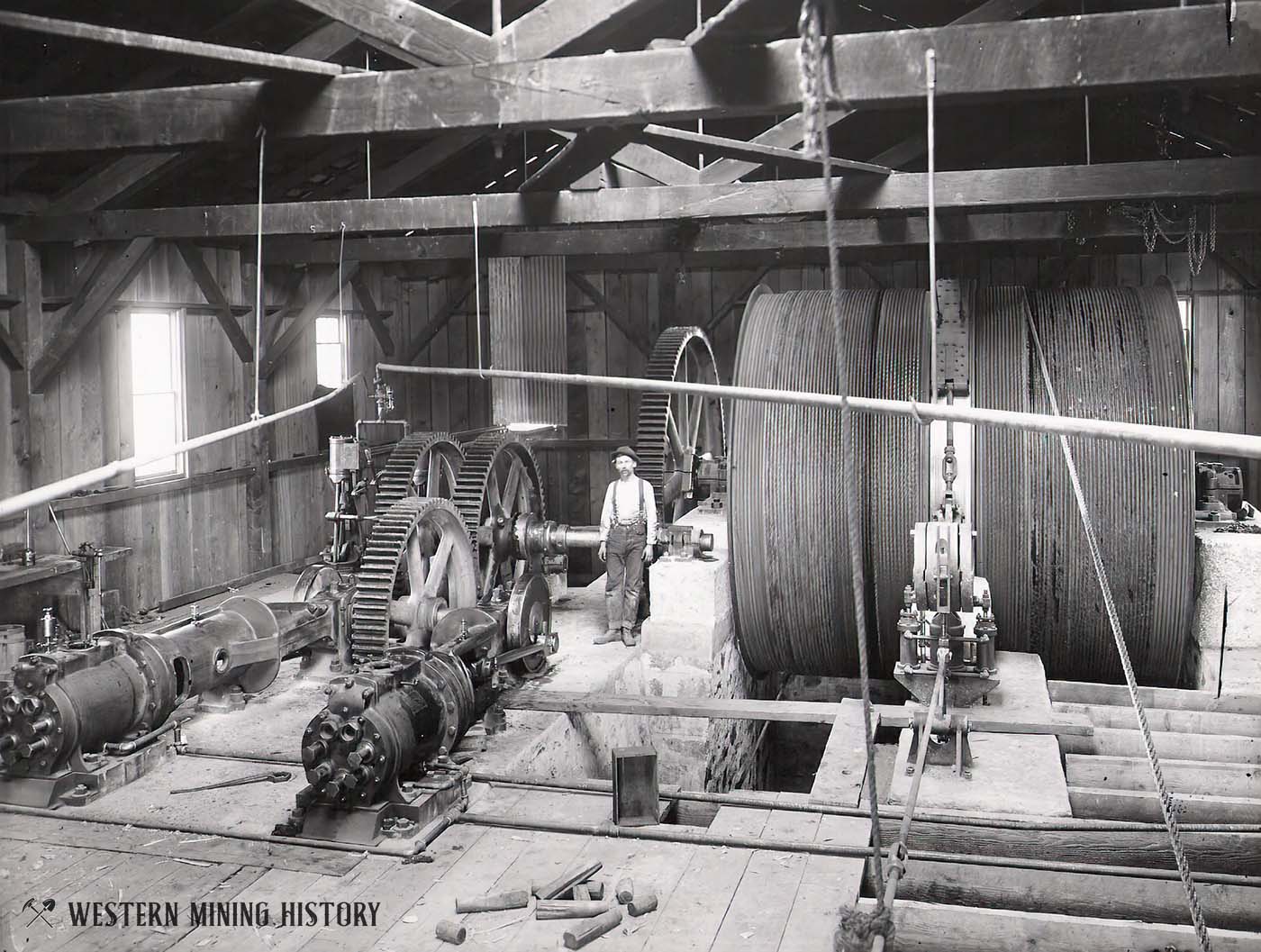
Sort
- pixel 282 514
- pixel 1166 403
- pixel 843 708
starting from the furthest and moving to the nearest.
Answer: pixel 282 514, pixel 1166 403, pixel 843 708

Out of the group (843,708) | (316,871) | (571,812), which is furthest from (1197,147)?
(316,871)

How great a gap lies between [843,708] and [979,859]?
2.07 m

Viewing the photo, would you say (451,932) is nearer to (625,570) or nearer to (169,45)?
(169,45)

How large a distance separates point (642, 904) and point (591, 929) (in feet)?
0.94

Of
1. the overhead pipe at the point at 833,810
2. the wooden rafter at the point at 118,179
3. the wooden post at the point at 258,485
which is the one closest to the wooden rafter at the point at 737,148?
the overhead pipe at the point at 833,810

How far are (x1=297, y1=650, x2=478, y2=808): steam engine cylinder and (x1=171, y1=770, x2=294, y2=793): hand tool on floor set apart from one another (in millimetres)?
898

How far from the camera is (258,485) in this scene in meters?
13.2

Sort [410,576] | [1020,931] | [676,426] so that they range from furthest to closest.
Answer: [676,426] → [410,576] → [1020,931]

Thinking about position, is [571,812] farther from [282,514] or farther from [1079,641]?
[282,514]

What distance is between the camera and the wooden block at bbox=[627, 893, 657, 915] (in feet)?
14.8

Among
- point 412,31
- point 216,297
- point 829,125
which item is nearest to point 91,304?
point 216,297

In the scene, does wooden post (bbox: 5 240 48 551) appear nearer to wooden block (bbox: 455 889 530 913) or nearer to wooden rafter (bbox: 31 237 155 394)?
wooden rafter (bbox: 31 237 155 394)

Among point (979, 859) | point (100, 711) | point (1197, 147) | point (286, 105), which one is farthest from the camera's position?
point (1197, 147)

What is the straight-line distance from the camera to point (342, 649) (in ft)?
27.3
